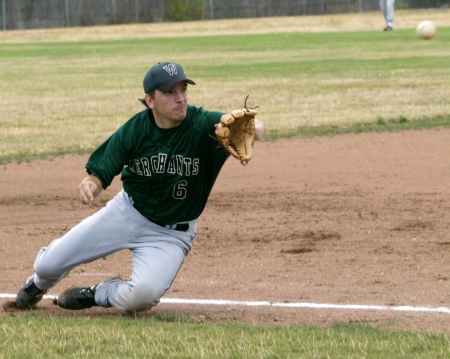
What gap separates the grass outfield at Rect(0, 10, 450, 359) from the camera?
13.7 ft

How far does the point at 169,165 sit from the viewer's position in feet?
16.3

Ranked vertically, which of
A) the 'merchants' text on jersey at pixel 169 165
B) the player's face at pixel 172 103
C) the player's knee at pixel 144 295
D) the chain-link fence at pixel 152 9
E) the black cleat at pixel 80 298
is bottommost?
the black cleat at pixel 80 298

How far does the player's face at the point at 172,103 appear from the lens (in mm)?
4898

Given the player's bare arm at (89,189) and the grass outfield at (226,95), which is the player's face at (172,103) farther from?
the grass outfield at (226,95)

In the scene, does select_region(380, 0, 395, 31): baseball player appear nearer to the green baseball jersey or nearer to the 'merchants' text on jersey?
the green baseball jersey

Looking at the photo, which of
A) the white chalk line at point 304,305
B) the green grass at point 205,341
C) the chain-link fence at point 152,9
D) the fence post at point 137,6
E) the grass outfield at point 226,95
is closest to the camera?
the green grass at point 205,341

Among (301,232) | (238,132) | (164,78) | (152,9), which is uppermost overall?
(152,9)

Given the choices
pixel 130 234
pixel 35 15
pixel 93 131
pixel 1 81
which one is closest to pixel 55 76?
pixel 1 81

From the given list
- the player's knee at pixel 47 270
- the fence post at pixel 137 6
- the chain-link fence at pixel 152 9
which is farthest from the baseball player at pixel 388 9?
the player's knee at pixel 47 270

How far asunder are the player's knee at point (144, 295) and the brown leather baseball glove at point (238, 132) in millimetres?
882

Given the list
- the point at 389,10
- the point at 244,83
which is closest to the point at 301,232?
the point at 244,83

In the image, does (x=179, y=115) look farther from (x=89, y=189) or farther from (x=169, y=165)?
(x=89, y=189)

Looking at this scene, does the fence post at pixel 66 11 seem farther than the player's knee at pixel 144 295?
Yes

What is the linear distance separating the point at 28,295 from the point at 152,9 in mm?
43342
